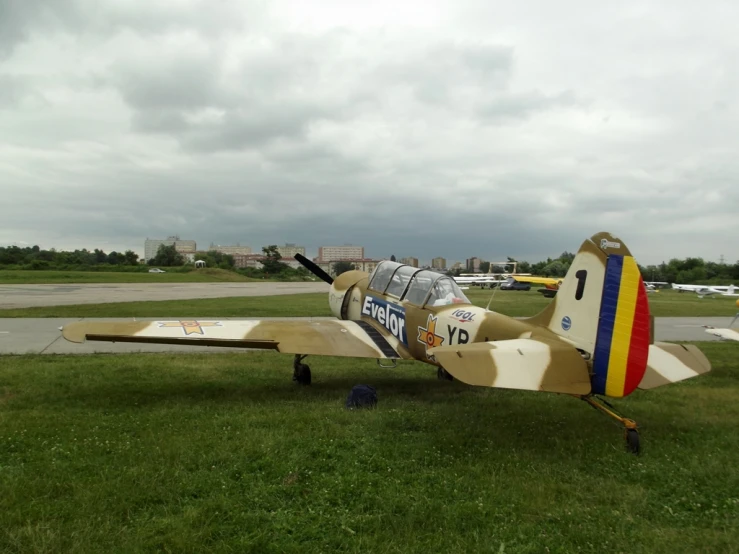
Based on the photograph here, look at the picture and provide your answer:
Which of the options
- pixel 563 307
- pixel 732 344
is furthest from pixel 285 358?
pixel 732 344

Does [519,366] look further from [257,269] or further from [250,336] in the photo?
[257,269]

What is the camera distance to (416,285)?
24.0ft

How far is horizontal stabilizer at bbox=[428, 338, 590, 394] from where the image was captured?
4.51m

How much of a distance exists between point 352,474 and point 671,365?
4095 mm

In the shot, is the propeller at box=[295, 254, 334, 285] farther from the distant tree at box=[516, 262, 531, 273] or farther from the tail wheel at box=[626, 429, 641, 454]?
the distant tree at box=[516, 262, 531, 273]

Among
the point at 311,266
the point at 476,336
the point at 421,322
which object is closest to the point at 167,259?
the point at 311,266

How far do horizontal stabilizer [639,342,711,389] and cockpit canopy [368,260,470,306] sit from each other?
2.41 m

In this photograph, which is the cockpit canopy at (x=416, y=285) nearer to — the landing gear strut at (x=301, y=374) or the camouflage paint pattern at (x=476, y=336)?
the camouflage paint pattern at (x=476, y=336)

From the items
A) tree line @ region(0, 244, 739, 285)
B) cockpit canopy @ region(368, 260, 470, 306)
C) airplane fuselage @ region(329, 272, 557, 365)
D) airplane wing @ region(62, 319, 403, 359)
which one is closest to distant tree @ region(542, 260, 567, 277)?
tree line @ region(0, 244, 739, 285)

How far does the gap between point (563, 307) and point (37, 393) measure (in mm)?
6976

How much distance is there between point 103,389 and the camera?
707cm

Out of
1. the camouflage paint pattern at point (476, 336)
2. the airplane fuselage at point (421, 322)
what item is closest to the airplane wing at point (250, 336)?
the camouflage paint pattern at point (476, 336)

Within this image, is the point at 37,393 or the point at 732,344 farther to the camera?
the point at 732,344

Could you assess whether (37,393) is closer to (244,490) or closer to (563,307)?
(244,490)
